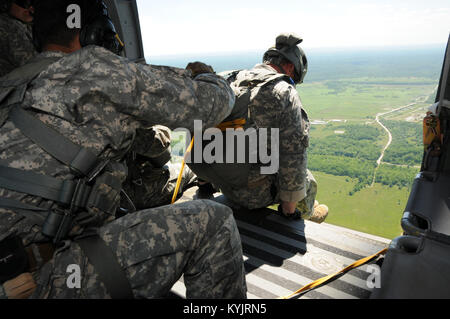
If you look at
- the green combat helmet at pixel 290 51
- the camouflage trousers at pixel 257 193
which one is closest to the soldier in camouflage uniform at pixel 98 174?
the camouflage trousers at pixel 257 193

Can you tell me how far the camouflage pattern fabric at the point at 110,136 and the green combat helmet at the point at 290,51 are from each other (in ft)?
4.09

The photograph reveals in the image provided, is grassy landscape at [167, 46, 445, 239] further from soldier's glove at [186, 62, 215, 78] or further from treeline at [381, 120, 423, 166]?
soldier's glove at [186, 62, 215, 78]

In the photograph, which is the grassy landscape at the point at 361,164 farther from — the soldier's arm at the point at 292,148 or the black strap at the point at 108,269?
the black strap at the point at 108,269

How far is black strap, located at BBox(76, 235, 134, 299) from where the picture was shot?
45.3 inches

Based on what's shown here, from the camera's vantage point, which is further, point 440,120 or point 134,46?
point 134,46

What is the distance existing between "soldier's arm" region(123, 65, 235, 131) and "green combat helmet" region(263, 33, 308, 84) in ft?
3.59

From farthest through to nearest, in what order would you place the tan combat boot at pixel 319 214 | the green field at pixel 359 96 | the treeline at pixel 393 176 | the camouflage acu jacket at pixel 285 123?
the green field at pixel 359 96 → the treeline at pixel 393 176 → the tan combat boot at pixel 319 214 → the camouflage acu jacket at pixel 285 123

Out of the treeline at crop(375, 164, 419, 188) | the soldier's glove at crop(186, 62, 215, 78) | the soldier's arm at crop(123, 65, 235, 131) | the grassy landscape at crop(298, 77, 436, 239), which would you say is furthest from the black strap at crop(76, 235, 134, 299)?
the treeline at crop(375, 164, 419, 188)

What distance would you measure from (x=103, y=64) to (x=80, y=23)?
28cm

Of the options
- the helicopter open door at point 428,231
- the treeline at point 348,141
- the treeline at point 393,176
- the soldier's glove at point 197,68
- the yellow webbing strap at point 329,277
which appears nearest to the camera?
the helicopter open door at point 428,231

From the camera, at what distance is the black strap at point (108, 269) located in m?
1.15

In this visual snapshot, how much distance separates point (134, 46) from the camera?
10.9ft

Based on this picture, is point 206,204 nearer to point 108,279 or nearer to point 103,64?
point 108,279
